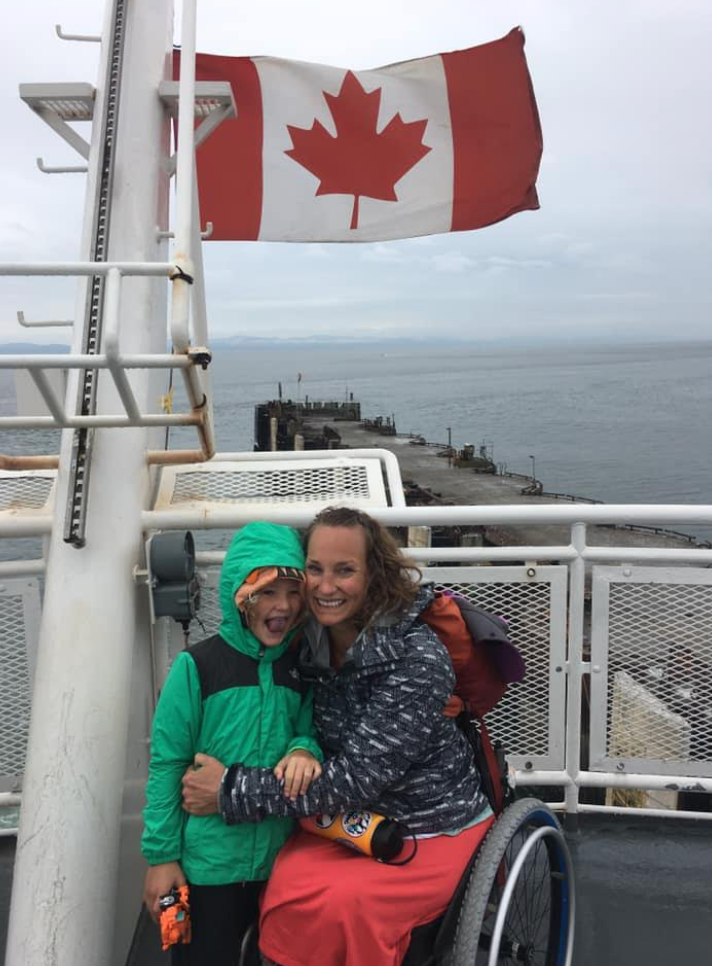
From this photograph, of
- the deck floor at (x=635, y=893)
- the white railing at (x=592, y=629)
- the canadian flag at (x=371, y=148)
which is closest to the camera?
the deck floor at (x=635, y=893)

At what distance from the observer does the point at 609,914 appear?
2664mm

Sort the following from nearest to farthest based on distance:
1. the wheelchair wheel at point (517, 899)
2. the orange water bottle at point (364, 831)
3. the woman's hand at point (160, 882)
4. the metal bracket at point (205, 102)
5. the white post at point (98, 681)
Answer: the wheelchair wheel at point (517, 899) → the orange water bottle at point (364, 831) → the woman's hand at point (160, 882) → the white post at point (98, 681) → the metal bracket at point (205, 102)

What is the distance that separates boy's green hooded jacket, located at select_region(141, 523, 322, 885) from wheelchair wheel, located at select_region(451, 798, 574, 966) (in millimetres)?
476

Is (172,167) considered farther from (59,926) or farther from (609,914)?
(609,914)

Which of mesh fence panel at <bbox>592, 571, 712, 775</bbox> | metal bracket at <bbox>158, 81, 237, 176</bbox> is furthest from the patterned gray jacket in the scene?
metal bracket at <bbox>158, 81, 237, 176</bbox>

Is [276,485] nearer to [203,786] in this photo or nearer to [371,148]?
[203,786]

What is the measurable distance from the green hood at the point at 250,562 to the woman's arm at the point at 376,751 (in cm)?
31

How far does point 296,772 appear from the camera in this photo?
71.2 inches

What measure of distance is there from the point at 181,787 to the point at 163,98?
2.65 metres

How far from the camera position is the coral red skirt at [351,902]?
Result: 5.57 feet

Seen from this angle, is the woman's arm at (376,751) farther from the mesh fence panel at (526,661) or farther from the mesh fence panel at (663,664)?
the mesh fence panel at (663,664)

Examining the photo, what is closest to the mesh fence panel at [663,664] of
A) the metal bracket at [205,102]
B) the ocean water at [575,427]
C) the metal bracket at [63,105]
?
the metal bracket at [205,102]

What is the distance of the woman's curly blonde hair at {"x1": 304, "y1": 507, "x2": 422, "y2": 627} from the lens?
1.89m

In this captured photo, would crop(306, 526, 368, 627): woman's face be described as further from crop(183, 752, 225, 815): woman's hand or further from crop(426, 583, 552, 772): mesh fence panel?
crop(426, 583, 552, 772): mesh fence panel
